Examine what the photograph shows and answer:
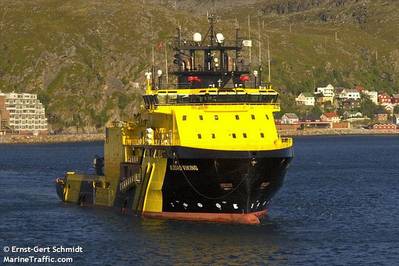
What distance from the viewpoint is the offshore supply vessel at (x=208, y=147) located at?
203 ft

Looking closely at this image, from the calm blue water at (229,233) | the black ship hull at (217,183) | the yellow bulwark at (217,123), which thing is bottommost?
the calm blue water at (229,233)

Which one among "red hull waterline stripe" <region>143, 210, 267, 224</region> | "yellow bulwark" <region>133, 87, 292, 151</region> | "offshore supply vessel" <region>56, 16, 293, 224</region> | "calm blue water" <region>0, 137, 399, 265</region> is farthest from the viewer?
"yellow bulwark" <region>133, 87, 292, 151</region>

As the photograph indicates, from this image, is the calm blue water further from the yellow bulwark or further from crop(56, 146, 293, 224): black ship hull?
the yellow bulwark

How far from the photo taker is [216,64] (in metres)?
68.5

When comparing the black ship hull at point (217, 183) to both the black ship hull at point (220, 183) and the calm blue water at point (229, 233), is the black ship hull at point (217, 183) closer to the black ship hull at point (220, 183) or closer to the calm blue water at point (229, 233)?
the black ship hull at point (220, 183)

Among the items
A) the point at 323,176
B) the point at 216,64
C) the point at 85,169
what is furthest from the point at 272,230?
the point at 85,169

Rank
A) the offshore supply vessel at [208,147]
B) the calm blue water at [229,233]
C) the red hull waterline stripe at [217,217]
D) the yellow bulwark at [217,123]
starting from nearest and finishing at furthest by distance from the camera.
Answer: the calm blue water at [229,233]
the offshore supply vessel at [208,147]
the red hull waterline stripe at [217,217]
the yellow bulwark at [217,123]

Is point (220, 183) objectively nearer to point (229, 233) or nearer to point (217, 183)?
point (217, 183)

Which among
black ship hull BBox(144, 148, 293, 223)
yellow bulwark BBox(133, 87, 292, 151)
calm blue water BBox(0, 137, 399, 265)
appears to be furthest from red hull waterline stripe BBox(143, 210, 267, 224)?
yellow bulwark BBox(133, 87, 292, 151)

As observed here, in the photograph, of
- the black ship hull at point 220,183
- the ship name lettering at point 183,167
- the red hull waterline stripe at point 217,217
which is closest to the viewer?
the black ship hull at point 220,183

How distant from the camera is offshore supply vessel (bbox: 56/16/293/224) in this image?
61.8 meters

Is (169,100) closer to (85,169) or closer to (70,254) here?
(70,254)

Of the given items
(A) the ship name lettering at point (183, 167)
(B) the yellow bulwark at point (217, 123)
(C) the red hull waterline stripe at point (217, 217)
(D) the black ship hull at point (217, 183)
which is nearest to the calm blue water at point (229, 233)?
(C) the red hull waterline stripe at point (217, 217)

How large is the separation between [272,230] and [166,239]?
6837 mm
